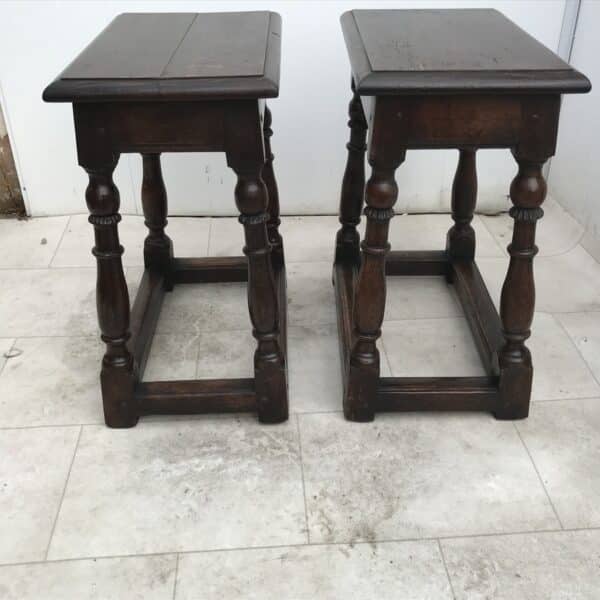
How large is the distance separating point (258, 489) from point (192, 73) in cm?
76

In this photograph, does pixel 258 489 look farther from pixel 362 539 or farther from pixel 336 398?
pixel 336 398

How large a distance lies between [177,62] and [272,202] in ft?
2.06

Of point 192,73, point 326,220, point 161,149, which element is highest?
point 192,73

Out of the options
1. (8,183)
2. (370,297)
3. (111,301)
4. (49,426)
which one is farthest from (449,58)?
(8,183)

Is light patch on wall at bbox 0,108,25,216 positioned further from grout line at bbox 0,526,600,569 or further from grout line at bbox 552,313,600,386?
grout line at bbox 552,313,600,386

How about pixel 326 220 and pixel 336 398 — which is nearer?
pixel 336 398

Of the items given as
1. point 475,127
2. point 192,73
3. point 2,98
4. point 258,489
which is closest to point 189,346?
point 258,489

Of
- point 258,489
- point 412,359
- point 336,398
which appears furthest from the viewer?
point 412,359

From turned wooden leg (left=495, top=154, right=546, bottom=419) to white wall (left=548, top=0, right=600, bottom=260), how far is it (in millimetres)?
858

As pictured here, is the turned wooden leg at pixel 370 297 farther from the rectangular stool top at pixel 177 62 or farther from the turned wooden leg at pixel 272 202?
the turned wooden leg at pixel 272 202

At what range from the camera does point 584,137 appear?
229 centimetres

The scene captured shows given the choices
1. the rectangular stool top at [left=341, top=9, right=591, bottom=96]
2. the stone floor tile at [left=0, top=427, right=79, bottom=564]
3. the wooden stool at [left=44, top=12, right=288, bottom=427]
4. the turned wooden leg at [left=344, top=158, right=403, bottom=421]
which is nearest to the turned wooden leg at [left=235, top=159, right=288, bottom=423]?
the wooden stool at [left=44, top=12, right=288, bottom=427]

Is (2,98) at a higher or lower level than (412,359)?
higher

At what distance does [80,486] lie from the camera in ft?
4.64
